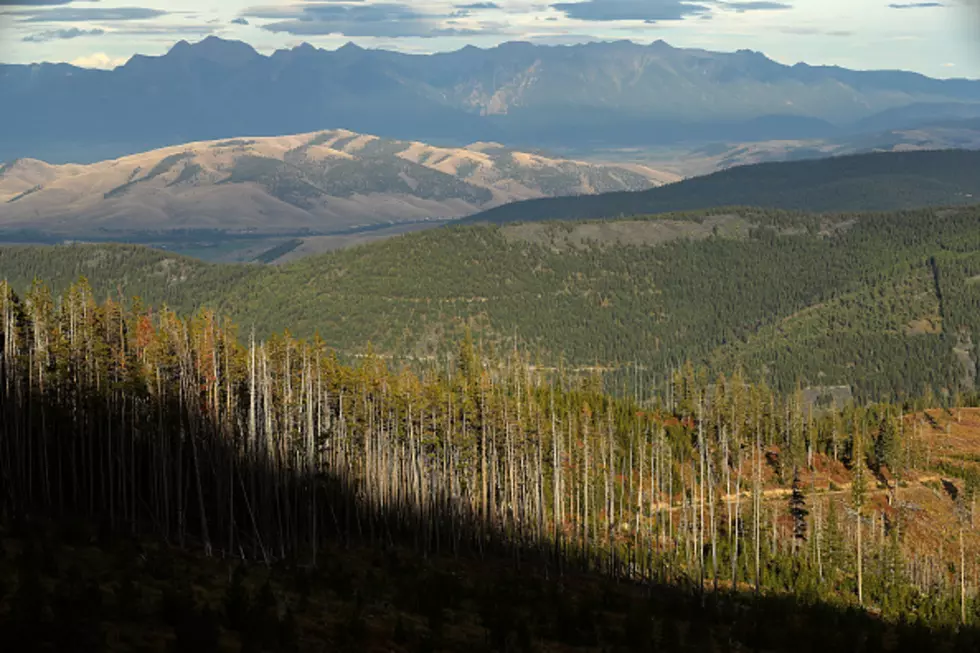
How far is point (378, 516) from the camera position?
85.1 meters

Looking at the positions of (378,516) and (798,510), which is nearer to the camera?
(378,516)

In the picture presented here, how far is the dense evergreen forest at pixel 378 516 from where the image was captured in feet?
135

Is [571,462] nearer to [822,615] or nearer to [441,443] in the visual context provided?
[441,443]

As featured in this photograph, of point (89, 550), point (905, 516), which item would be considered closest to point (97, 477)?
point (89, 550)

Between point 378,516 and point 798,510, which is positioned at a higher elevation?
point 378,516

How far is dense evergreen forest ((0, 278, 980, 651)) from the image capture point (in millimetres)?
41125

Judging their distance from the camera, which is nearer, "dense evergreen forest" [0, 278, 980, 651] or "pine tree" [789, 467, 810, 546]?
"dense evergreen forest" [0, 278, 980, 651]

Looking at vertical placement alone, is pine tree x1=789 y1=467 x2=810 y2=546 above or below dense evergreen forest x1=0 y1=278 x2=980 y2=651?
below

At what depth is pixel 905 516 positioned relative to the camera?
422ft

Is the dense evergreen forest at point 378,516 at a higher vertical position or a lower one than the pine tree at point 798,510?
higher

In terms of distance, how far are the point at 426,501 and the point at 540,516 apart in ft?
26.8

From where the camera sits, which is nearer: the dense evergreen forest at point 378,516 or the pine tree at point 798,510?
the dense evergreen forest at point 378,516

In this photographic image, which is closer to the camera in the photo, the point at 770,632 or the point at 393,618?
the point at 393,618

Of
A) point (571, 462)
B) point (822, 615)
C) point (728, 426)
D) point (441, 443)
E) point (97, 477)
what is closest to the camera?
point (822, 615)
